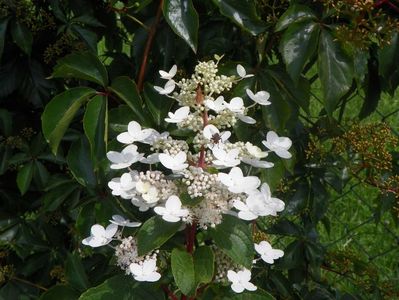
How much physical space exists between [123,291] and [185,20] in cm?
45

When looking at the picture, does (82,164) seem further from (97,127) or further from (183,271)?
(183,271)

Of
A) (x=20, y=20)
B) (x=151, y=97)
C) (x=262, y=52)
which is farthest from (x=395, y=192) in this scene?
(x=20, y=20)

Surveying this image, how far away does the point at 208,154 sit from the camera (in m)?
0.95

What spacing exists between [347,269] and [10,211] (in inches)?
32.6

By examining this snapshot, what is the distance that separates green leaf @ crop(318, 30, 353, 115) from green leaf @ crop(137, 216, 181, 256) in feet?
1.19

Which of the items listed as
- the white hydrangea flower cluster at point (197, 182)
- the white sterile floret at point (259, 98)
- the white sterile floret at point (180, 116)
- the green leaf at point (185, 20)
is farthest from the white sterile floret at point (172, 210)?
the green leaf at point (185, 20)

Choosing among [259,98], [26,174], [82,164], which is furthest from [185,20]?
[26,174]

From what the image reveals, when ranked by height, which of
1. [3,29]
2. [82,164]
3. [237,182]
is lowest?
[82,164]

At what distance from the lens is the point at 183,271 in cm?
95

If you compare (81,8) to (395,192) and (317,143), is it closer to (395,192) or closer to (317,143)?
(317,143)

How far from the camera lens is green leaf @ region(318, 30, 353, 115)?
3.83 ft

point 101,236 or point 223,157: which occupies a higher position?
point 223,157

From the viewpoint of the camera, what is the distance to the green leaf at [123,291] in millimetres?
1002

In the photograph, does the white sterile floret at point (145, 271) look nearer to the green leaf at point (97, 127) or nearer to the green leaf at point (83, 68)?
the green leaf at point (97, 127)
